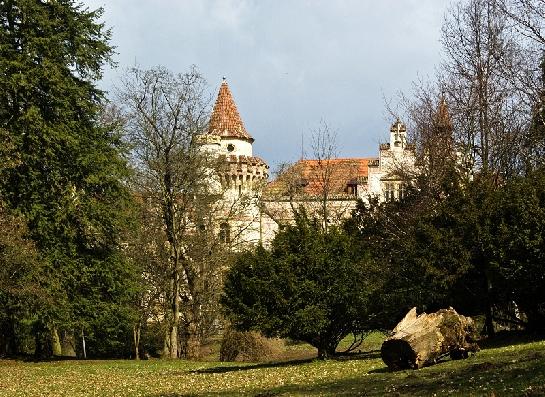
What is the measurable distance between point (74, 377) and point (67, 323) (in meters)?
7.57

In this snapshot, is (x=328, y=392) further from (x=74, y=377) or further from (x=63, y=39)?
(x=63, y=39)

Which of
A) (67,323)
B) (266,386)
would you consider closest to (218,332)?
(67,323)

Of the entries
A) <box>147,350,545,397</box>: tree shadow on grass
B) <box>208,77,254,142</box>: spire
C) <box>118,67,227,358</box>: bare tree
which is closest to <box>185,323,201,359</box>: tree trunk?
<box>118,67,227,358</box>: bare tree

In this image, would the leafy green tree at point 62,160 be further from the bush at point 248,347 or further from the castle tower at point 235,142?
the castle tower at point 235,142

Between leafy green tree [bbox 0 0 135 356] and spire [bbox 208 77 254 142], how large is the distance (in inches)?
1208

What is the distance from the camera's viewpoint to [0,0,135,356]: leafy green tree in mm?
31000

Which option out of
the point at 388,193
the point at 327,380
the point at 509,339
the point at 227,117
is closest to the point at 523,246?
the point at 509,339

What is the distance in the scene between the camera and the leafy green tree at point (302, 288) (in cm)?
2336

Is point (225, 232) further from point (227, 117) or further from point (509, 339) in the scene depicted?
point (227, 117)

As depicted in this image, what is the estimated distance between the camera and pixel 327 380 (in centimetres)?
1661

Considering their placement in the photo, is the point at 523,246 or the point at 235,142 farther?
the point at 235,142

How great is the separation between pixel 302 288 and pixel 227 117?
4393cm

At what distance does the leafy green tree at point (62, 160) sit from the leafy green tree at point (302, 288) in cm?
1002

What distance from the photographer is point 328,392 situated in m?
13.8
